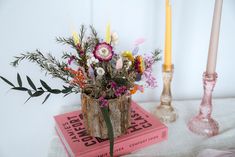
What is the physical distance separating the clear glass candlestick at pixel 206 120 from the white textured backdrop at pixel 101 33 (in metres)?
0.23

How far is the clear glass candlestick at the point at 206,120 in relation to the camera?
64 centimetres

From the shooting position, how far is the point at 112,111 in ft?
1.77

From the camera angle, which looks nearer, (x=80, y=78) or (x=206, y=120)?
(x=80, y=78)

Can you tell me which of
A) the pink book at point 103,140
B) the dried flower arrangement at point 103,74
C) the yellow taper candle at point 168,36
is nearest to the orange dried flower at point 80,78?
the dried flower arrangement at point 103,74

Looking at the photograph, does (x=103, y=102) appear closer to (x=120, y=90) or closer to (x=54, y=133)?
(x=120, y=90)

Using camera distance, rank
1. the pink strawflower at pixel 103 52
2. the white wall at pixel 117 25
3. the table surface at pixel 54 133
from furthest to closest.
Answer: the white wall at pixel 117 25 → the table surface at pixel 54 133 → the pink strawflower at pixel 103 52

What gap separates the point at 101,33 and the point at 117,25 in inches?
2.3

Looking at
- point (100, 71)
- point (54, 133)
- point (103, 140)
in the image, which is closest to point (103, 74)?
point (100, 71)

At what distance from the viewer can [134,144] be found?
1.93ft

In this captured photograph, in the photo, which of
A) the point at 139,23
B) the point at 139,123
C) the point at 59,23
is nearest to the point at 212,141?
the point at 139,123

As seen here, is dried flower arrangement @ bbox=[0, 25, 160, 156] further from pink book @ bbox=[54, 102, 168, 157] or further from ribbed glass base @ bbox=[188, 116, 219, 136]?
ribbed glass base @ bbox=[188, 116, 219, 136]

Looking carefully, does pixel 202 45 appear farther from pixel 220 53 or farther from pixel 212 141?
pixel 212 141

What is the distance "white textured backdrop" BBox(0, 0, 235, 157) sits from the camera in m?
0.76

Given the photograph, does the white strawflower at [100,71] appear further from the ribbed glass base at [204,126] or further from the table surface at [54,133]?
the ribbed glass base at [204,126]
